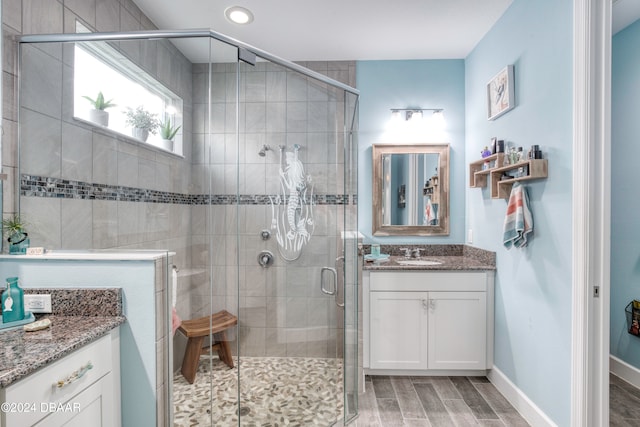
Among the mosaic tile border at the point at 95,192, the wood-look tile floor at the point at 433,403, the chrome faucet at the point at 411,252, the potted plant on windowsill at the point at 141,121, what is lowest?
the wood-look tile floor at the point at 433,403

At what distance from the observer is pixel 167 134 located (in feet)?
4.58

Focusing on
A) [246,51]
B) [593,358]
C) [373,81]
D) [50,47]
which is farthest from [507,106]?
[50,47]

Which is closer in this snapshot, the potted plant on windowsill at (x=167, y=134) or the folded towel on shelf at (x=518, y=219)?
the potted plant on windowsill at (x=167, y=134)

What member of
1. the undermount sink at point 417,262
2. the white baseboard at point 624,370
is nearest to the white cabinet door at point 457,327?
the undermount sink at point 417,262

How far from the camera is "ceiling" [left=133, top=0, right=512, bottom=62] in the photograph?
6.89 ft

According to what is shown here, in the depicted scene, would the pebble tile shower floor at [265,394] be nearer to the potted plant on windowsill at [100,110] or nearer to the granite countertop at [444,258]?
the granite countertop at [444,258]

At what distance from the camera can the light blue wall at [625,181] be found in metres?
1.48

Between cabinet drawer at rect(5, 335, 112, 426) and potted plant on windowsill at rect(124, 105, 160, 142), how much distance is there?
34.0 inches

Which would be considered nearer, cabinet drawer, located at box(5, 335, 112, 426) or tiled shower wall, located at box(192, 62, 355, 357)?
cabinet drawer, located at box(5, 335, 112, 426)

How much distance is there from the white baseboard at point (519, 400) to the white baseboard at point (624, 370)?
441 mm

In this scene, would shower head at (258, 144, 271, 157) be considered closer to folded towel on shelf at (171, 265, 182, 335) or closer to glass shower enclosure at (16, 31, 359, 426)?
glass shower enclosure at (16, 31, 359, 426)

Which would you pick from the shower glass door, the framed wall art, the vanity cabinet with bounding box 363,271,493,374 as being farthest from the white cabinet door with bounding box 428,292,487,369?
the framed wall art

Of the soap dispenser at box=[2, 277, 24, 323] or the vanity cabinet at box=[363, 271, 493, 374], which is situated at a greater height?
the soap dispenser at box=[2, 277, 24, 323]

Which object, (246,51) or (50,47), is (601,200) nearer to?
(246,51)
